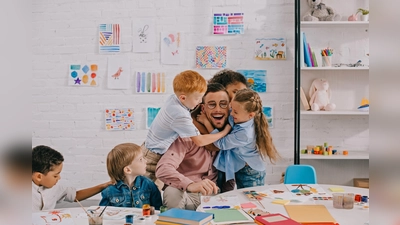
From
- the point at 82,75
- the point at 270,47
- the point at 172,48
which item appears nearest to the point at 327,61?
the point at 270,47

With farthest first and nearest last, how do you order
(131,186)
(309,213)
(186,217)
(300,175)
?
(131,186) < (300,175) < (309,213) < (186,217)

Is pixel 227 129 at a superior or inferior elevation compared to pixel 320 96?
inferior

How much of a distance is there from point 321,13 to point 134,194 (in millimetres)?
2099

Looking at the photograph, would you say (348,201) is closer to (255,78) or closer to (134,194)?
(255,78)

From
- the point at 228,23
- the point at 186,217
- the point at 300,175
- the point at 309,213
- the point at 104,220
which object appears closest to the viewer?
the point at 186,217

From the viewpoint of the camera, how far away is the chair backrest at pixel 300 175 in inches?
124

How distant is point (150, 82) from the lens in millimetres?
3590

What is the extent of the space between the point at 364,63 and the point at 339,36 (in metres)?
0.31

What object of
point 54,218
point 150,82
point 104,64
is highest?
point 104,64

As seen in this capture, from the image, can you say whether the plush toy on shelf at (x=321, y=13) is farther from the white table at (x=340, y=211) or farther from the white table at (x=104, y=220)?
the white table at (x=104, y=220)

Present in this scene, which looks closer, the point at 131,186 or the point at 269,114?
the point at 131,186

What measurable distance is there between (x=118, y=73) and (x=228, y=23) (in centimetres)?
103

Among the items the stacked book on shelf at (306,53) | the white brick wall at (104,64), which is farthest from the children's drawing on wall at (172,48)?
the stacked book on shelf at (306,53)

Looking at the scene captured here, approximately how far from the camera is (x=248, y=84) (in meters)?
3.54
